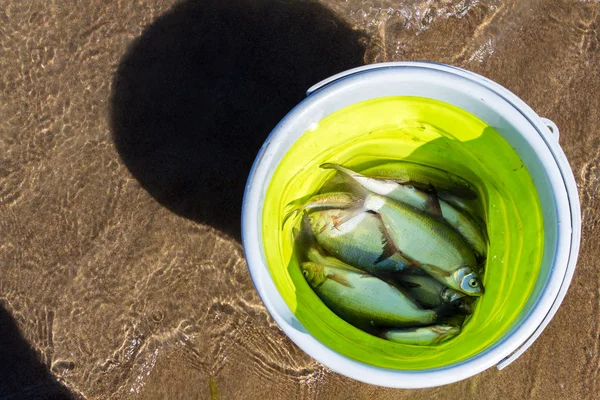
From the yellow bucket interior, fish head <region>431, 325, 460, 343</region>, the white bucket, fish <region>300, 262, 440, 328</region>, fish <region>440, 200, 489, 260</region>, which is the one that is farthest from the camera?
fish <region>440, 200, 489, 260</region>

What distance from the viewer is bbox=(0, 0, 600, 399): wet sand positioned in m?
3.00

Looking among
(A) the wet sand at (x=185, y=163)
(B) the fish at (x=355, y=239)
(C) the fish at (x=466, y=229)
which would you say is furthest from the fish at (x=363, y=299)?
(A) the wet sand at (x=185, y=163)

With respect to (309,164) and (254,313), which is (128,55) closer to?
(309,164)

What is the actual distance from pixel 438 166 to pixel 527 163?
56cm

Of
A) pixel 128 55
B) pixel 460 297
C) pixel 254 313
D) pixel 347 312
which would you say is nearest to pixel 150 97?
pixel 128 55

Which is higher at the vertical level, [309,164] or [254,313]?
[309,164]

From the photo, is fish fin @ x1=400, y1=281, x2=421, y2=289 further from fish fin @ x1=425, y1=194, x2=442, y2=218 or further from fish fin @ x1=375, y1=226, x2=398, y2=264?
fish fin @ x1=425, y1=194, x2=442, y2=218

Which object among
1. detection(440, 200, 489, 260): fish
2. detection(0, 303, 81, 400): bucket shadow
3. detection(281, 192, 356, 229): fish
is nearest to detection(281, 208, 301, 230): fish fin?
detection(281, 192, 356, 229): fish

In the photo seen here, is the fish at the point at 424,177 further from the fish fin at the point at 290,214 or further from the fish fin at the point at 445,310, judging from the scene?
the fish fin at the point at 445,310

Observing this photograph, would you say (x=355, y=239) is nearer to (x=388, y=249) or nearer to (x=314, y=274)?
(x=388, y=249)

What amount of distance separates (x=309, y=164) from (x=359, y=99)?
0.40 meters

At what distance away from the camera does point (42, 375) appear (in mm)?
3025

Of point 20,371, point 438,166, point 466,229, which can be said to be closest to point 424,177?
point 438,166

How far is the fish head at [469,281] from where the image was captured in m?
2.41
